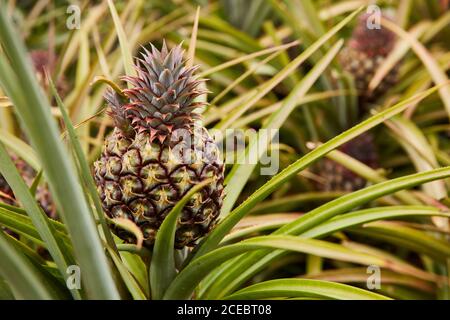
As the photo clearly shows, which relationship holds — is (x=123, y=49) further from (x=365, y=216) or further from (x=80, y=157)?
(x=365, y=216)

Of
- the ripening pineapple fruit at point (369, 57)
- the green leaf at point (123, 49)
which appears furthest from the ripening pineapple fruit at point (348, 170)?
the green leaf at point (123, 49)

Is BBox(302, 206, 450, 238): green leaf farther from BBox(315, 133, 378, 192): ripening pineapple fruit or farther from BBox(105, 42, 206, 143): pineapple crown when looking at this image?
BBox(315, 133, 378, 192): ripening pineapple fruit

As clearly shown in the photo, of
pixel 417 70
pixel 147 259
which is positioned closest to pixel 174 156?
pixel 147 259

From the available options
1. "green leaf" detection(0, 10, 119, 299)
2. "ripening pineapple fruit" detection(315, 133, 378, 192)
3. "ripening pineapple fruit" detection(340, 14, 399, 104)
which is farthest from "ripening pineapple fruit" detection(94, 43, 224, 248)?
"ripening pineapple fruit" detection(340, 14, 399, 104)

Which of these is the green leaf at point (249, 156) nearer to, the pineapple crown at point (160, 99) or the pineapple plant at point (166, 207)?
the pineapple plant at point (166, 207)

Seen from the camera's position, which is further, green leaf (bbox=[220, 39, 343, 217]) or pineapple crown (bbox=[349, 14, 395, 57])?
pineapple crown (bbox=[349, 14, 395, 57])

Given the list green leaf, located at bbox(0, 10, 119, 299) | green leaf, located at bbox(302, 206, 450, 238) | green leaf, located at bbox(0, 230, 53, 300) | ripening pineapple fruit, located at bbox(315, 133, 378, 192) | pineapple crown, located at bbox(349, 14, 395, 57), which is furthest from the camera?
pineapple crown, located at bbox(349, 14, 395, 57)

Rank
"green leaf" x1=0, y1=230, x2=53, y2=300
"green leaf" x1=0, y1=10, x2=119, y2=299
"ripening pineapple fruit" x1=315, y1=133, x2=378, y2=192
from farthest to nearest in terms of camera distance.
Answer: "ripening pineapple fruit" x1=315, y1=133, x2=378, y2=192, "green leaf" x1=0, y1=230, x2=53, y2=300, "green leaf" x1=0, y1=10, x2=119, y2=299
